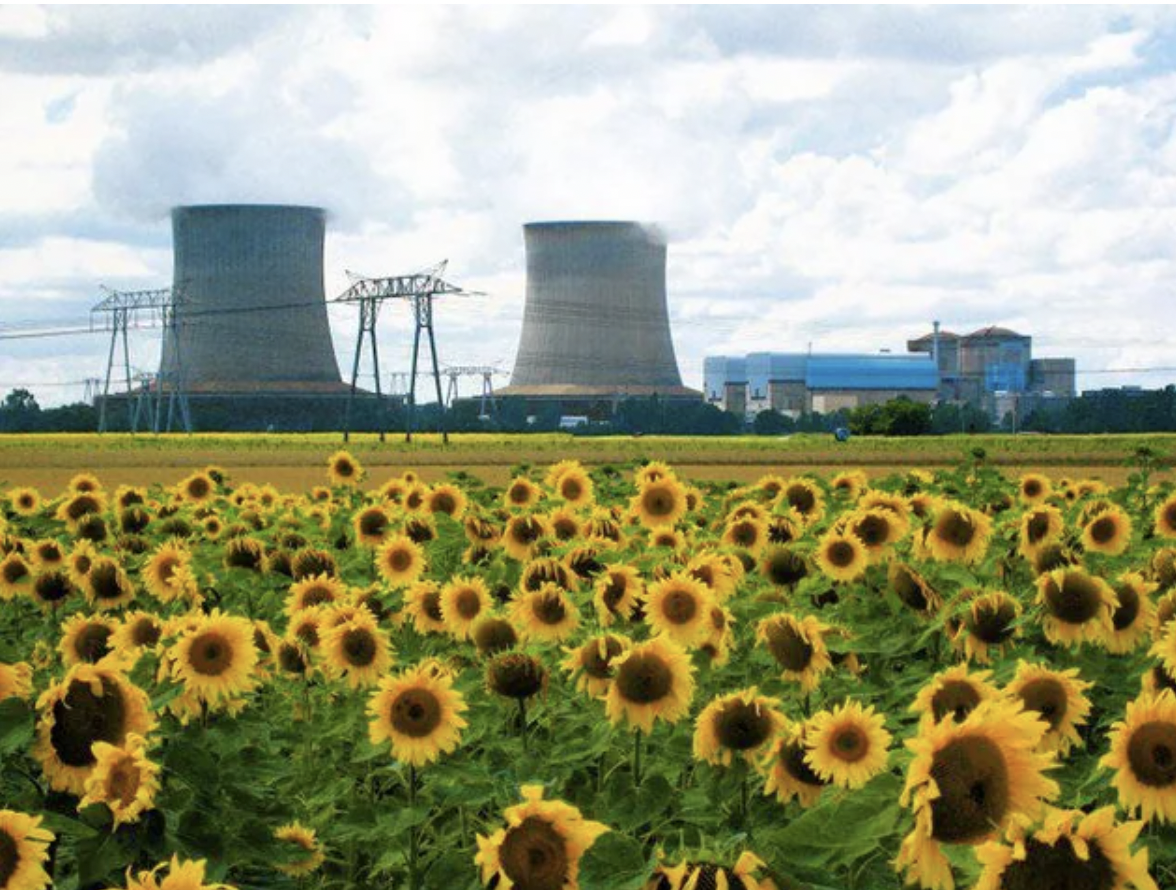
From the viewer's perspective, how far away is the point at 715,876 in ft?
4.45

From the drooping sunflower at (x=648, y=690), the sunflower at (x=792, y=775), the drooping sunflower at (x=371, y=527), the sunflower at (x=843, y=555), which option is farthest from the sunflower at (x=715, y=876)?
the drooping sunflower at (x=371, y=527)

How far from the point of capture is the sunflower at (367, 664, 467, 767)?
7.68ft

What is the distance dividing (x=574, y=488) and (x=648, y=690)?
3.02 m

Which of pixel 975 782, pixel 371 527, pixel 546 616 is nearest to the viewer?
pixel 975 782

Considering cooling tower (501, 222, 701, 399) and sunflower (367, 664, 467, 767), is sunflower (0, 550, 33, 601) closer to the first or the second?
sunflower (367, 664, 467, 767)

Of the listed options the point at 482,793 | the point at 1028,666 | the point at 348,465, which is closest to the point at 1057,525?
the point at 1028,666

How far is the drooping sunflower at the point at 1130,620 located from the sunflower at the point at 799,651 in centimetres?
53

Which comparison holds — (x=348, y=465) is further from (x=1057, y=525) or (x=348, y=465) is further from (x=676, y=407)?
(x=676, y=407)

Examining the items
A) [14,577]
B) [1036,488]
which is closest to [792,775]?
[14,577]

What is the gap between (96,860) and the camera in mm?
1811

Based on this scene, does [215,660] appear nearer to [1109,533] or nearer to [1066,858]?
[1066,858]

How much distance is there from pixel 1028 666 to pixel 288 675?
1.45m

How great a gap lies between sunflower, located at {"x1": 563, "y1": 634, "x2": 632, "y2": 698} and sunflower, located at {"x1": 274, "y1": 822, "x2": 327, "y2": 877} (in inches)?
19.3

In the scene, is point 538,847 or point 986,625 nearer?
point 538,847
